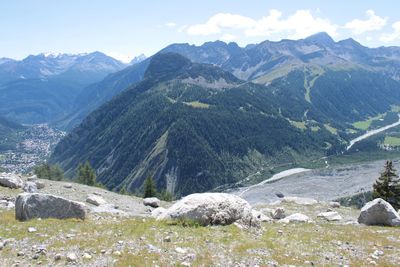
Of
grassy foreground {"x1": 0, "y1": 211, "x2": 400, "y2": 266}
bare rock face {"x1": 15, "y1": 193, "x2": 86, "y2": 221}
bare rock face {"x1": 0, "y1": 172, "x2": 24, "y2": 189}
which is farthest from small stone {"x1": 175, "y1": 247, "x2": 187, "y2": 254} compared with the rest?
bare rock face {"x1": 0, "y1": 172, "x2": 24, "y2": 189}

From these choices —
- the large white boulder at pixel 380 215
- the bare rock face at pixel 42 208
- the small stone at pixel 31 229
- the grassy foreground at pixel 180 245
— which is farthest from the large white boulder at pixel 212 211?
the large white boulder at pixel 380 215

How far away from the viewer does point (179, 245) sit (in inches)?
1041

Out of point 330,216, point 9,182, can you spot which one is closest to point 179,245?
point 330,216

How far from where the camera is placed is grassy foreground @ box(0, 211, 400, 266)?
24.1m

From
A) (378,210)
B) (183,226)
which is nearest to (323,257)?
(183,226)

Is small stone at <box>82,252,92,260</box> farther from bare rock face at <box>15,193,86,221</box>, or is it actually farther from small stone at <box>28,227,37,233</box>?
bare rock face at <box>15,193,86,221</box>

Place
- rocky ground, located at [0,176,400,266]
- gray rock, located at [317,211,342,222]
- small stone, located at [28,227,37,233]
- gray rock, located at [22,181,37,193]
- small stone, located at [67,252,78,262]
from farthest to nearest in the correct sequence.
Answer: gray rock, located at [22,181,37,193] < gray rock, located at [317,211,342,222] < small stone, located at [28,227,37,233] < rocky ground, located at [0,176,400,266] < small stone, located at [67,252,78,262]

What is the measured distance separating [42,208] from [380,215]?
1297 inches

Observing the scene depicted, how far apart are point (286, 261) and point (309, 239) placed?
6.22 m

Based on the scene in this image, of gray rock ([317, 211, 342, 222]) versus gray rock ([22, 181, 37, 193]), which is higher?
gray rock ([22, 181, 37, 193])

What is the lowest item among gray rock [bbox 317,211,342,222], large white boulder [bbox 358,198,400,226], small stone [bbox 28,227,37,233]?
gray rock [bbox 317,211,342,222]

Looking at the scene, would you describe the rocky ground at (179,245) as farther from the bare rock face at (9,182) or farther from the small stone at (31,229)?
the bare rock face at (9,182)

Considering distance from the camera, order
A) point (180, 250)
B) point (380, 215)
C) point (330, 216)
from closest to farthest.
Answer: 1. point (180, 250)
2. point (380, 215)
3. point (330, 216)

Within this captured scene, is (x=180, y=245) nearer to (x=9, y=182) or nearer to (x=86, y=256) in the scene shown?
(x=86, y=256)
